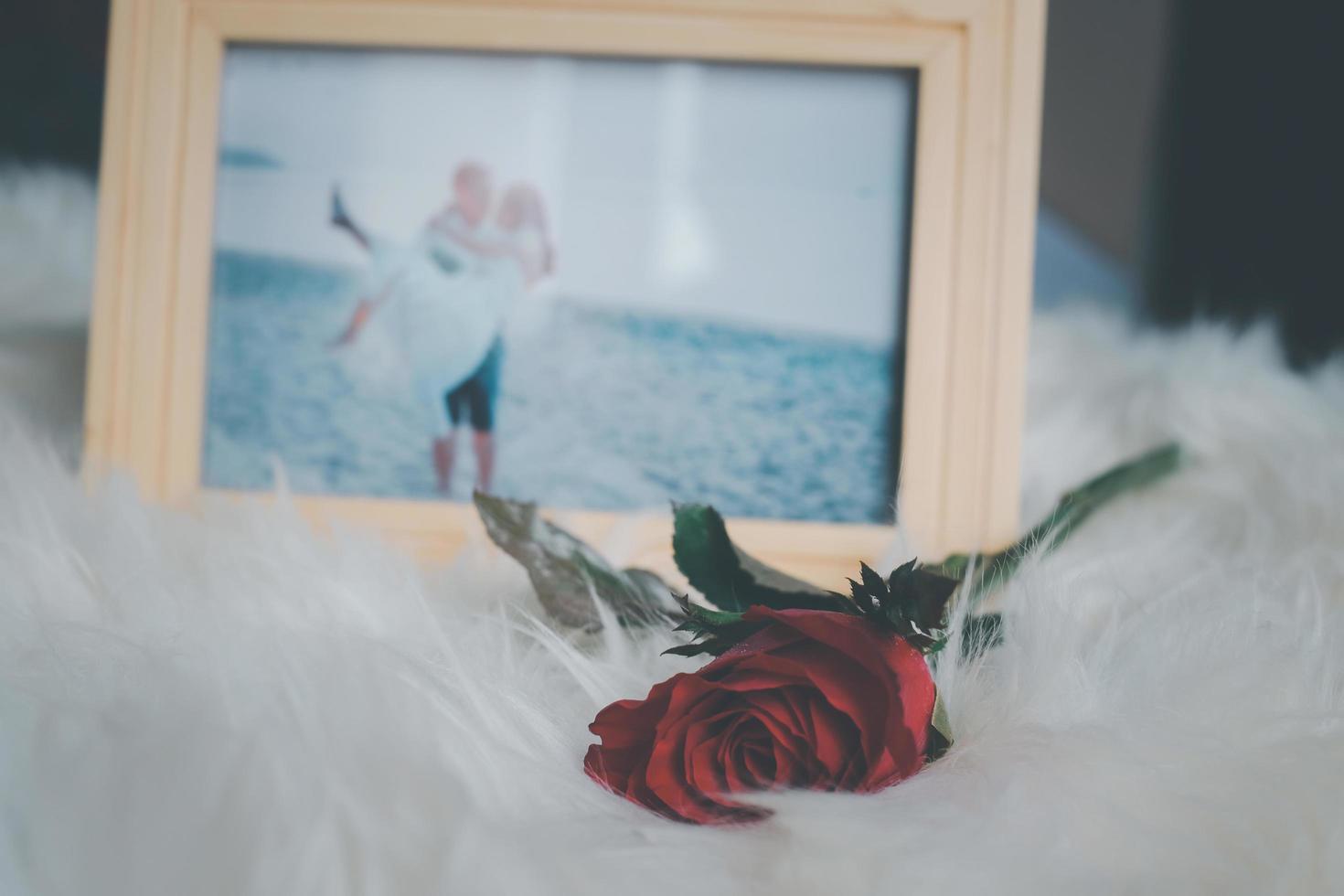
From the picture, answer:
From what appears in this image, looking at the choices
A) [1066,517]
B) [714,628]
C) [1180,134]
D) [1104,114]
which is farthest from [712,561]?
[1104,114]

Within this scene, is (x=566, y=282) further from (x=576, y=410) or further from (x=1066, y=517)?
(x=1066, y=517)

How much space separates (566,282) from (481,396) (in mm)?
77

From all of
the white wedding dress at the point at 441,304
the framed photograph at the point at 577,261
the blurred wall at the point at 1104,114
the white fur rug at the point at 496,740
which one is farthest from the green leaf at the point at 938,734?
the blurred wall at the point at 1104,114

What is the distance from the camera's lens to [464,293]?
0.57 m

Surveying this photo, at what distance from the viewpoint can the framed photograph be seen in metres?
0.55

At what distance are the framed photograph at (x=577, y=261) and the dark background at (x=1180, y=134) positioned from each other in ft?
0.99

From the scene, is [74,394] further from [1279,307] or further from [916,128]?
[1279,307]

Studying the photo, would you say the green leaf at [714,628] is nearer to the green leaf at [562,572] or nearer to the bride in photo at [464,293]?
the green leaf at [562,572]

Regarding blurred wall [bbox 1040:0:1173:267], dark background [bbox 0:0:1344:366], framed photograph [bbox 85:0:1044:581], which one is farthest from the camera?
blurred wall [bbox 1040:0:1173:267]

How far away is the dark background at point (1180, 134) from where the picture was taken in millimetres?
812

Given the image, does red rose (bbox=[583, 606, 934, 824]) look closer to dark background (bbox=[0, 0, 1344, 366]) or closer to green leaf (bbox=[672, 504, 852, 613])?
green leaf (bbox=[672, 504, 852, 613])

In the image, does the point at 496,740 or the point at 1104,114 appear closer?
the point at 496,740

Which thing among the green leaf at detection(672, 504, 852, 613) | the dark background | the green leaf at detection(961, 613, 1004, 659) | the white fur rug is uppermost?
the dark background

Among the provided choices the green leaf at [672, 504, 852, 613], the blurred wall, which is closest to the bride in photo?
the green leaf at [672, 504, 852, 613]
